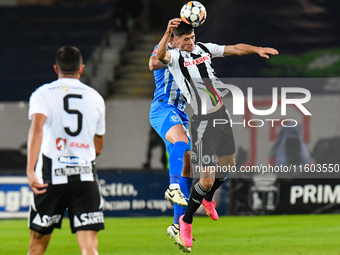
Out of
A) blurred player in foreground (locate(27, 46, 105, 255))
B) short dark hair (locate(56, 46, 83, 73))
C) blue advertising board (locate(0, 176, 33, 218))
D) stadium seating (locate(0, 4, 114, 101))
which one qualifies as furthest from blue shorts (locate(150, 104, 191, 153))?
stadium seating (locate(0, 4, 114, 101))

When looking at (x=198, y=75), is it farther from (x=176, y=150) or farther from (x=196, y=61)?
(x=176, y=150)

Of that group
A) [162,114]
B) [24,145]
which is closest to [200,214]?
[24,145]

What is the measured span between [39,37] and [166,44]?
10.7 meters

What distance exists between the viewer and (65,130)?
388cm

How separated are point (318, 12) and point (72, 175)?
41.3ft

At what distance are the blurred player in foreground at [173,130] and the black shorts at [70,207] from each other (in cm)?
161

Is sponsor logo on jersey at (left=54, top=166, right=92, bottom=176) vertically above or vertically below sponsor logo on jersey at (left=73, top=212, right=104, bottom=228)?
above

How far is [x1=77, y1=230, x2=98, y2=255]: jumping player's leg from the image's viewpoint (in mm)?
3883

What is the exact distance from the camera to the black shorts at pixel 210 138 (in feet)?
19.2

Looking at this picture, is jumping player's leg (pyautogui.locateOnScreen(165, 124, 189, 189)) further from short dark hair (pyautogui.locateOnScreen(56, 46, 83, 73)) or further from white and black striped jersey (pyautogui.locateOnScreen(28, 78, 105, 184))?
short dark hair (pyautogui.locateOnScreen(56, 46, 83, 73))

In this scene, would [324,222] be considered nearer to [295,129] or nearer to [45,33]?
[295,129]

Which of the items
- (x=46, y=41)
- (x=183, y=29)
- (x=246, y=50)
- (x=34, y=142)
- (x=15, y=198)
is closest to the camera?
(x=34, y=142)

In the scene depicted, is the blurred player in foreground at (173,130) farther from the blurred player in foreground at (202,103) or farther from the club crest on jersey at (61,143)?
the club crest on jersey at (61,143)

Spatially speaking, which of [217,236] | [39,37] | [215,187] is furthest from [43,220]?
[39,37]
